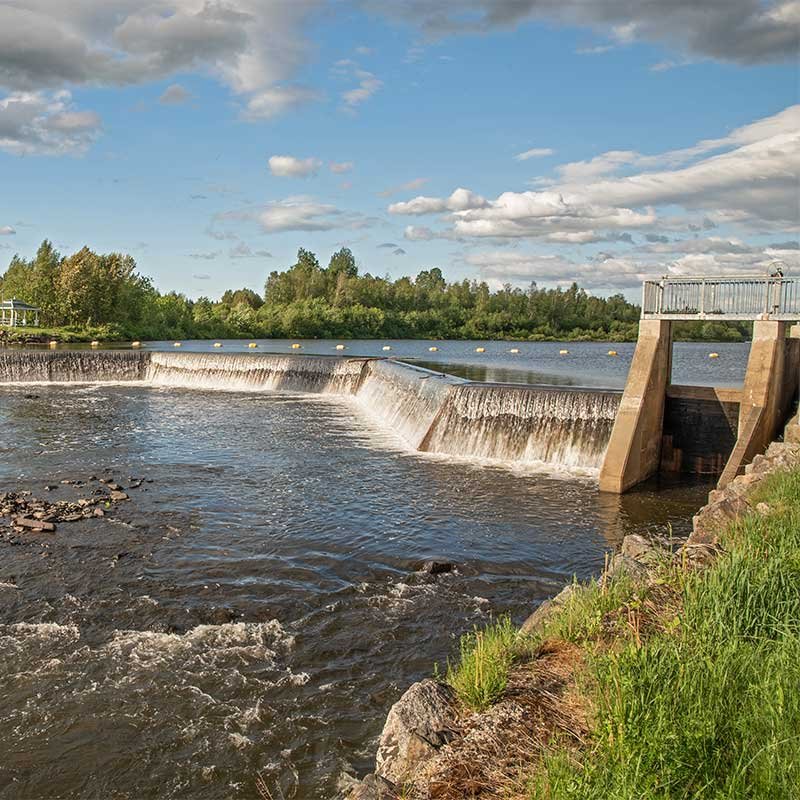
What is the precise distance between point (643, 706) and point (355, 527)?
9647 millimetres

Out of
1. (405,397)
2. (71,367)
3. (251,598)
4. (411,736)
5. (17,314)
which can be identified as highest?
(17,314)

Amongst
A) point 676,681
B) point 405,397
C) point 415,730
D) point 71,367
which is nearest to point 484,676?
point 415,730

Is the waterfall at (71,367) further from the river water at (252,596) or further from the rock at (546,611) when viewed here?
the rock at (546,611)

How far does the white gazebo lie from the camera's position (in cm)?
6975

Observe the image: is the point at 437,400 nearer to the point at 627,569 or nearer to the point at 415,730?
the point at 627,569

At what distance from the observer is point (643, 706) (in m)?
4.11

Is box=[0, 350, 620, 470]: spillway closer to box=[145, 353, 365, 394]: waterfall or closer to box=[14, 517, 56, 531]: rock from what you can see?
box=[145, 353, 365, 394]: waterfall

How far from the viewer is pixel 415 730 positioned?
15.8ft

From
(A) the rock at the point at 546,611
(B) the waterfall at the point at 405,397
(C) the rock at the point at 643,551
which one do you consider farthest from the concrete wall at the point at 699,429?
(A) the rock at the point at 546,611

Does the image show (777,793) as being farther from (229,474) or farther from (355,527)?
(229,474)

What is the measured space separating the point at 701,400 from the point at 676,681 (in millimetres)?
15083

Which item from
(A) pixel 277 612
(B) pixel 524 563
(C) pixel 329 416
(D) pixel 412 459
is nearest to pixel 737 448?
(B) pixel 524 563

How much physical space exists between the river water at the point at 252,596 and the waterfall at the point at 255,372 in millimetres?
13616

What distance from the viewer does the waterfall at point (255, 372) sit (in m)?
34.3
